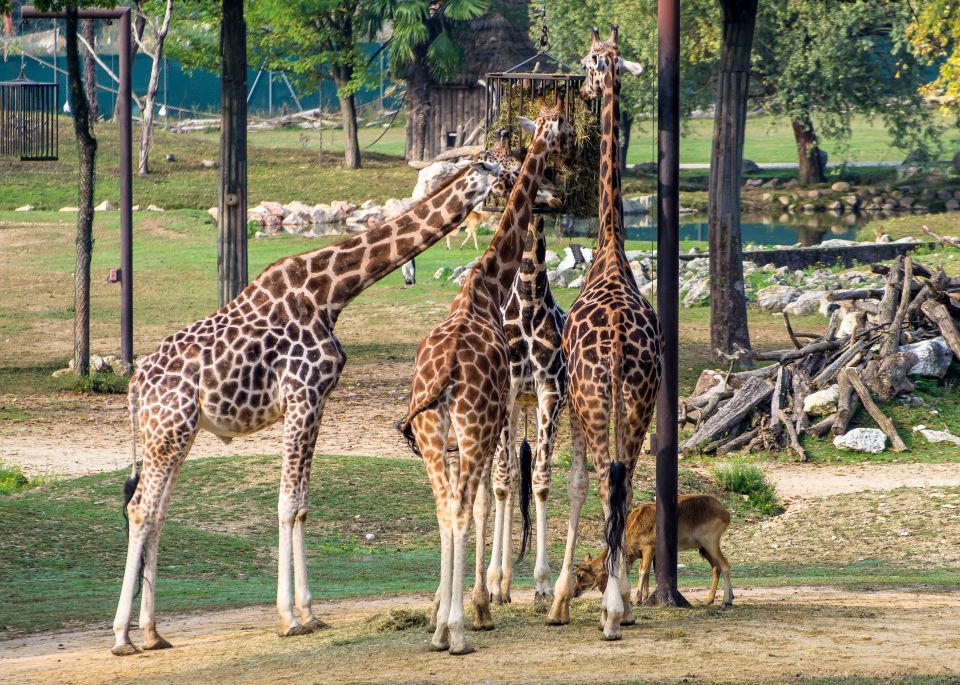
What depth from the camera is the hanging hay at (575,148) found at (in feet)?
39.4

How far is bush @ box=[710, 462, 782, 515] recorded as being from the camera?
616 inches

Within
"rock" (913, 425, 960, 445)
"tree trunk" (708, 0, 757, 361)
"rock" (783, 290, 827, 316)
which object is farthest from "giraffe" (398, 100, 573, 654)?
"rock" (783, 290, 827, 316)

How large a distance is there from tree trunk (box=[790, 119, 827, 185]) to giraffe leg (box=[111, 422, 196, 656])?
1753 inches

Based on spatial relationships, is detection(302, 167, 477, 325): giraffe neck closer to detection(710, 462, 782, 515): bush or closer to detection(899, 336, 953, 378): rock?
detection(710, 462, 782, 515): bush

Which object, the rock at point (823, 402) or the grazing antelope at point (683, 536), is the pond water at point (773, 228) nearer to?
the rock at point (823, 402)

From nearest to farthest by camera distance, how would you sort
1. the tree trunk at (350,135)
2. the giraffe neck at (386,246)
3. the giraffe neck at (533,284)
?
the giraffe neck at (386,246) < the giraffe neck at (533,284) < the tree trunk at (350,135)

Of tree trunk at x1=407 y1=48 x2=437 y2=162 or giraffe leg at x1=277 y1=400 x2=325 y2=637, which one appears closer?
giraffe leg at x1=277 y1=400 x2=325 y2=637

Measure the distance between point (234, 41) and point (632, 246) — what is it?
17048 mm

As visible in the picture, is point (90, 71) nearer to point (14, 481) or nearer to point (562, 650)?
point (14, 481)

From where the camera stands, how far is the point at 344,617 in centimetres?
999

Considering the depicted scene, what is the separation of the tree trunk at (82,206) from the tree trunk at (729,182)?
32.8 ft

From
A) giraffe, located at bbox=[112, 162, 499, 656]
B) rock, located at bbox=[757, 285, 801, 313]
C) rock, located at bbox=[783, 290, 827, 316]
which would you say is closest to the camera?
giraffe, located at bbox=[112, 162, 499, 656]

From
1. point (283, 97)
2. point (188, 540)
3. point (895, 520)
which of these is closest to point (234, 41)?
point (188, 540)

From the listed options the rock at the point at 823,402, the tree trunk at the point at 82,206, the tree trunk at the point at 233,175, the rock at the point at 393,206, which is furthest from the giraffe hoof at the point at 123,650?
the rock at the point at 393,206
